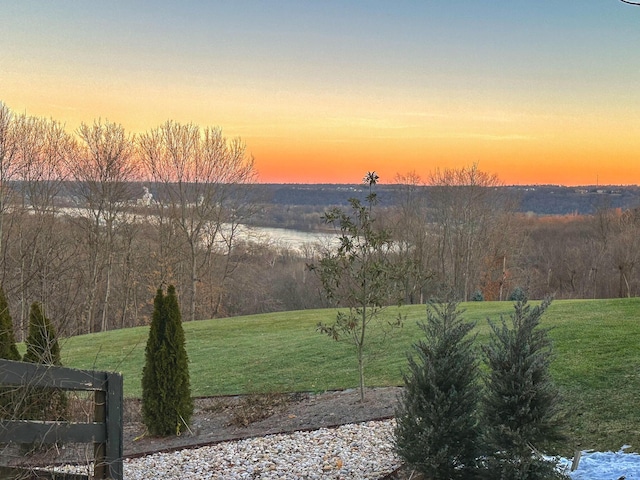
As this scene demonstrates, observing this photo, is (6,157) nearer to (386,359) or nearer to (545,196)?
(386,359)

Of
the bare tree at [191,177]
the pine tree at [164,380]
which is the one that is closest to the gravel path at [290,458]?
the pine tree at [164,380]

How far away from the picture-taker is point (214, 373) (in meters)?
14.0

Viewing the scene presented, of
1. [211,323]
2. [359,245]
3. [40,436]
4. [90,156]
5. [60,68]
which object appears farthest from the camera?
[90,156]

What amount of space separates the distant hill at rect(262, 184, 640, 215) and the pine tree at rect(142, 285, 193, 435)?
102ft

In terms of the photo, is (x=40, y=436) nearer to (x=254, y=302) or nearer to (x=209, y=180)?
(x=209, y=180)

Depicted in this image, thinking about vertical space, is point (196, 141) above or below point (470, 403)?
above

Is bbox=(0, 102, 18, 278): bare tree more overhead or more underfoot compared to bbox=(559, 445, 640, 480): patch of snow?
more overhead

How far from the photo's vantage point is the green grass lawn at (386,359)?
21.7 ft

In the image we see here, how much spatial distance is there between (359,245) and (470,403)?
14.4ft

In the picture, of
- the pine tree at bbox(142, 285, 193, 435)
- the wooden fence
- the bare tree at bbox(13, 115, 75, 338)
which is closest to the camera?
the wooden fence

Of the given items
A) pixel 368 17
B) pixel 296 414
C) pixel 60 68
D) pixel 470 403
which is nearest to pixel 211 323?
pixel 60 68

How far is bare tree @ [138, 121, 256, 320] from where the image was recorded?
32.2 m

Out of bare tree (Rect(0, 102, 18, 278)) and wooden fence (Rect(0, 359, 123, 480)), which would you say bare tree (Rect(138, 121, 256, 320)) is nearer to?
bare tree (Rect(0, 102, 18, 278))

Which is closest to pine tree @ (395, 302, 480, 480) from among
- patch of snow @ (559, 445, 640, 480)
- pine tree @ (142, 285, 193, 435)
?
patch of snow @ (559, 445, 640, 480)
